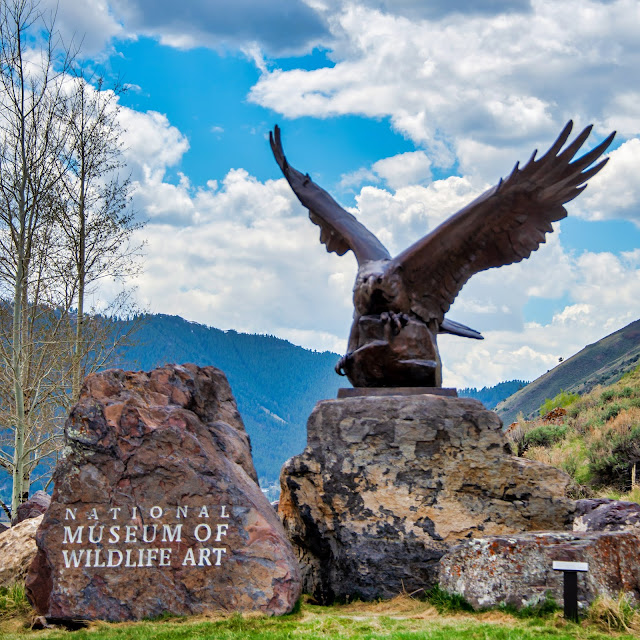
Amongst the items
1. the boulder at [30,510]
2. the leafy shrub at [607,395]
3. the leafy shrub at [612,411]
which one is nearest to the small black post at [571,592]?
the boulder at [30,510]

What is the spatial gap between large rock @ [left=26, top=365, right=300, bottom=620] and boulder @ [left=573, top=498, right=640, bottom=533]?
374cm

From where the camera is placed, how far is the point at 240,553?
21.5 ft

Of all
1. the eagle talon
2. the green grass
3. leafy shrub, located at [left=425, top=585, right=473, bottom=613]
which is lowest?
the green grass

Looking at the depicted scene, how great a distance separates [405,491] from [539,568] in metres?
1.86

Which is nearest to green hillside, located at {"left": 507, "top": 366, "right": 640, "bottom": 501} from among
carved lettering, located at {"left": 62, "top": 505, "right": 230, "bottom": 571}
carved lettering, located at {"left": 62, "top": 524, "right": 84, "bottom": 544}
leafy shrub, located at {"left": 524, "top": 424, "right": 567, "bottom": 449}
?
leafy shrub, located at {"left": 524, "top": 424, "right": 567, "bottom": 449}

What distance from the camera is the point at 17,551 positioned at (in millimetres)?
7930

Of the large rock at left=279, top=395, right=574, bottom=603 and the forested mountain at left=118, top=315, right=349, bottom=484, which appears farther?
the forested mountain at left=118, top=315, right=349, bottom=484

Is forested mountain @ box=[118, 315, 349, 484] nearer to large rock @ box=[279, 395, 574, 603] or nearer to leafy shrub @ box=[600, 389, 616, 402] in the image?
leafy shrub @ box=[600, 389, 616, 402]

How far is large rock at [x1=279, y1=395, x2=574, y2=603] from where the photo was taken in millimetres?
7688

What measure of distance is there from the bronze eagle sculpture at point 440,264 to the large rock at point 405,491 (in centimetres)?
55

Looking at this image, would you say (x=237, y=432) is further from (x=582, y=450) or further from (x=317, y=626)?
(x=582, y=450)

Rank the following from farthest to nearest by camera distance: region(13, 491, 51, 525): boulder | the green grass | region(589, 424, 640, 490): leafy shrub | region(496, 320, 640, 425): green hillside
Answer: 1. region(496, 320, 640, 425): green hillside
2. region(589, 424, 640, 490): leafy shrub
3. region(13, 491, 51, 525): boulder
4. the green grass

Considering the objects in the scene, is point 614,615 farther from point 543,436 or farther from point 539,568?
point 543,436

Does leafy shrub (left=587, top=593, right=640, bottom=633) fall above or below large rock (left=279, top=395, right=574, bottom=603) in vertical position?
below
